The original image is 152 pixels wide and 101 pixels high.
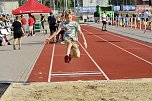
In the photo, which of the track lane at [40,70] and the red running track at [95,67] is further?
the red running track at [95,67]

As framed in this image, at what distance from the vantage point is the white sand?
8.69 m

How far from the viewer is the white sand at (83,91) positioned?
8.69m

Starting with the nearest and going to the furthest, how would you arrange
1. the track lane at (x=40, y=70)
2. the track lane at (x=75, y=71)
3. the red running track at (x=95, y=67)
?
1. the track lane at (x=40, y=70)
2. the track lane at (x=75, y=71)
3. the red running track at (x=95, y=67)

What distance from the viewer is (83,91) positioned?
9.48 metres

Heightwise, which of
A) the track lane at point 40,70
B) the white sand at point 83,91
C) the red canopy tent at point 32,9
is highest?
the red canopy tent at point 32,9

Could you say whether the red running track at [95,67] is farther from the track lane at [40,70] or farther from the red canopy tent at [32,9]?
the red canopy tent at [32,9]

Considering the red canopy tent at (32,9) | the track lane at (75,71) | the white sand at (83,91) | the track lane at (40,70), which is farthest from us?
the red canopy tent at (32,9)

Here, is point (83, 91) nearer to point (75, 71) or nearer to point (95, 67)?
point (75, 71)

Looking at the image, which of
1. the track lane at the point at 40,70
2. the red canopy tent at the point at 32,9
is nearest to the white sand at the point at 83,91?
the track lane at the point at 40,70

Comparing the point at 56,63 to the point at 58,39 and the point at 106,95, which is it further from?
the point at 58,39

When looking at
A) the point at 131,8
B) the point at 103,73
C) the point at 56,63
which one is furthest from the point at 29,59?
the point at 131,8

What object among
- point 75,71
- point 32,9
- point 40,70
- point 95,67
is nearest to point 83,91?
point 75,71

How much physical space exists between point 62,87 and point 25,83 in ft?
4.23

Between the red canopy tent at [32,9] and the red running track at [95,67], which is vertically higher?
the red canopy tent at [32,9]
